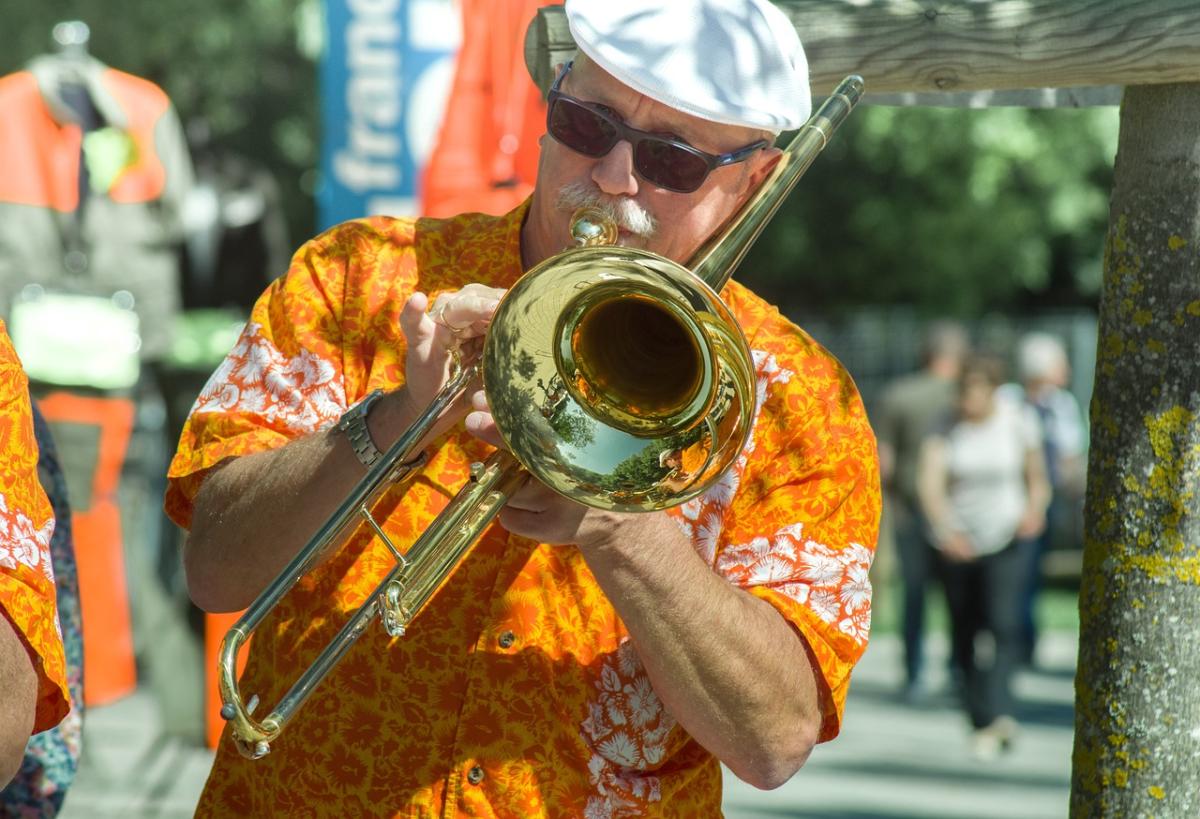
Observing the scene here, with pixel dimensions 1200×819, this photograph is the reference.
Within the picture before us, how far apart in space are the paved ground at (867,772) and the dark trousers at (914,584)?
23cm

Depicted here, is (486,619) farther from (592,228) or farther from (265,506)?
(592,228)

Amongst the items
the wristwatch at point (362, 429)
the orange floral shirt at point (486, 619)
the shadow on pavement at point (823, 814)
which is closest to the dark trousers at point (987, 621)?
the shadow on pavement at point (823, 814)

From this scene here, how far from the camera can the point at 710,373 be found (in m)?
2.22

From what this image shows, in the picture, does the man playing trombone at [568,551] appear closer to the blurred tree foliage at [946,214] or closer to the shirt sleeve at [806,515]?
the shirt sleeve at [806,515]

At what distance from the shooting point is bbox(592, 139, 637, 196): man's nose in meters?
2.35

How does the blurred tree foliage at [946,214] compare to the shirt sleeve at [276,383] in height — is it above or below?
below

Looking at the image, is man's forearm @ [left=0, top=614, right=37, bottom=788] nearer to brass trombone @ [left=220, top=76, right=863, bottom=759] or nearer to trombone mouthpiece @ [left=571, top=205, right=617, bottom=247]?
brass trombone @ [left=220, top=76, right=863, bottom=759]

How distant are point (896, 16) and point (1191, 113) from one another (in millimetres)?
426

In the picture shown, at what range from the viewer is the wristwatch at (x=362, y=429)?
2.25m

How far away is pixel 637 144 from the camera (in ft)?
7.80

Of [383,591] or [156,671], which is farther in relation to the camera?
[156,671]

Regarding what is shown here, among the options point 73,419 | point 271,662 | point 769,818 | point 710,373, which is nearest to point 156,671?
point 73,419

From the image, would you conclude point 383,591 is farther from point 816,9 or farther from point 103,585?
point 103,585

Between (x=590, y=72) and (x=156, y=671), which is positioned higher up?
(x=590, y=72)
